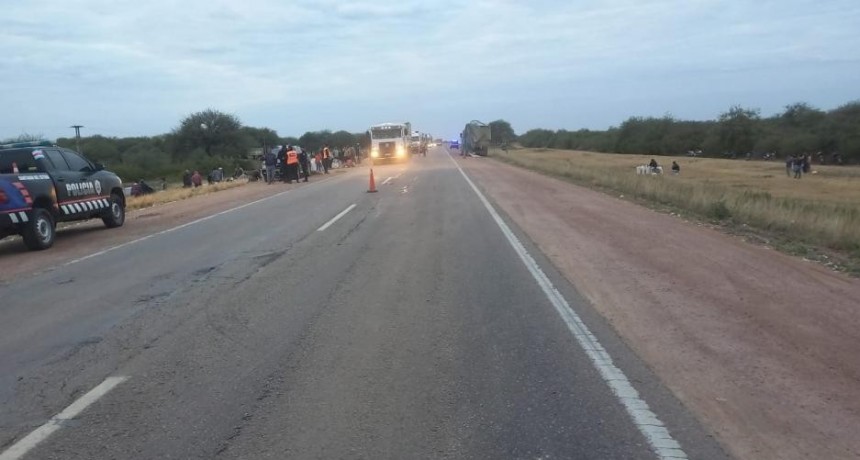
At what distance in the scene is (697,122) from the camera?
11594 cm

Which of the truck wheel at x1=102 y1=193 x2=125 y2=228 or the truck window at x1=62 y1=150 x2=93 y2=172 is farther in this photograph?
the truck wheel at x1=102 y1=193 x2=125 y2=228

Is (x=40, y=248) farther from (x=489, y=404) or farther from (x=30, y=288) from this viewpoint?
(x=489, y=404)

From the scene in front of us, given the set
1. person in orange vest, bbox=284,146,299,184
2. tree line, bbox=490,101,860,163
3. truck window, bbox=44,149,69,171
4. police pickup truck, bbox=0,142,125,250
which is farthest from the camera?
tree line, bbox=490,101,860,163

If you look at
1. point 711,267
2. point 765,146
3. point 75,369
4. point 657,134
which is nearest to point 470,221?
point 711,267

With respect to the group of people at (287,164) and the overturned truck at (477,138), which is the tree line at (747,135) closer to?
the overturned truck at (477,138)

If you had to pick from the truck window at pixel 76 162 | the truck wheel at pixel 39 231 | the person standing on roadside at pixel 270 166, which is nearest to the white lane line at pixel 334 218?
the truck wheel at pixel 39 231

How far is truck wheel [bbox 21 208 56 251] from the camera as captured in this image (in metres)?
14.6

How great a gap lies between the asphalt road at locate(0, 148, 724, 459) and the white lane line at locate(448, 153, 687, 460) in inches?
2.5

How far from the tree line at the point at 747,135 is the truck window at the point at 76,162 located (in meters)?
72.2

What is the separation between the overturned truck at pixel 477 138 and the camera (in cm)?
8150

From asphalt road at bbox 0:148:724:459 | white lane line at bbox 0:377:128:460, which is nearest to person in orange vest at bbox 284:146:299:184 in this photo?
asphalt road at bbox 0:148:724:459

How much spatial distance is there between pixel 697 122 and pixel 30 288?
116832 millimetres

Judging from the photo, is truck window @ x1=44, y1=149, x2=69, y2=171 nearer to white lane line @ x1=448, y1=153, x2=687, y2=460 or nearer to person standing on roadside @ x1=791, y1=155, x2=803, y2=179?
white lane line @ x1=448, y1=153, x2=687, y2=460

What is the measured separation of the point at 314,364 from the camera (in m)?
6.41
